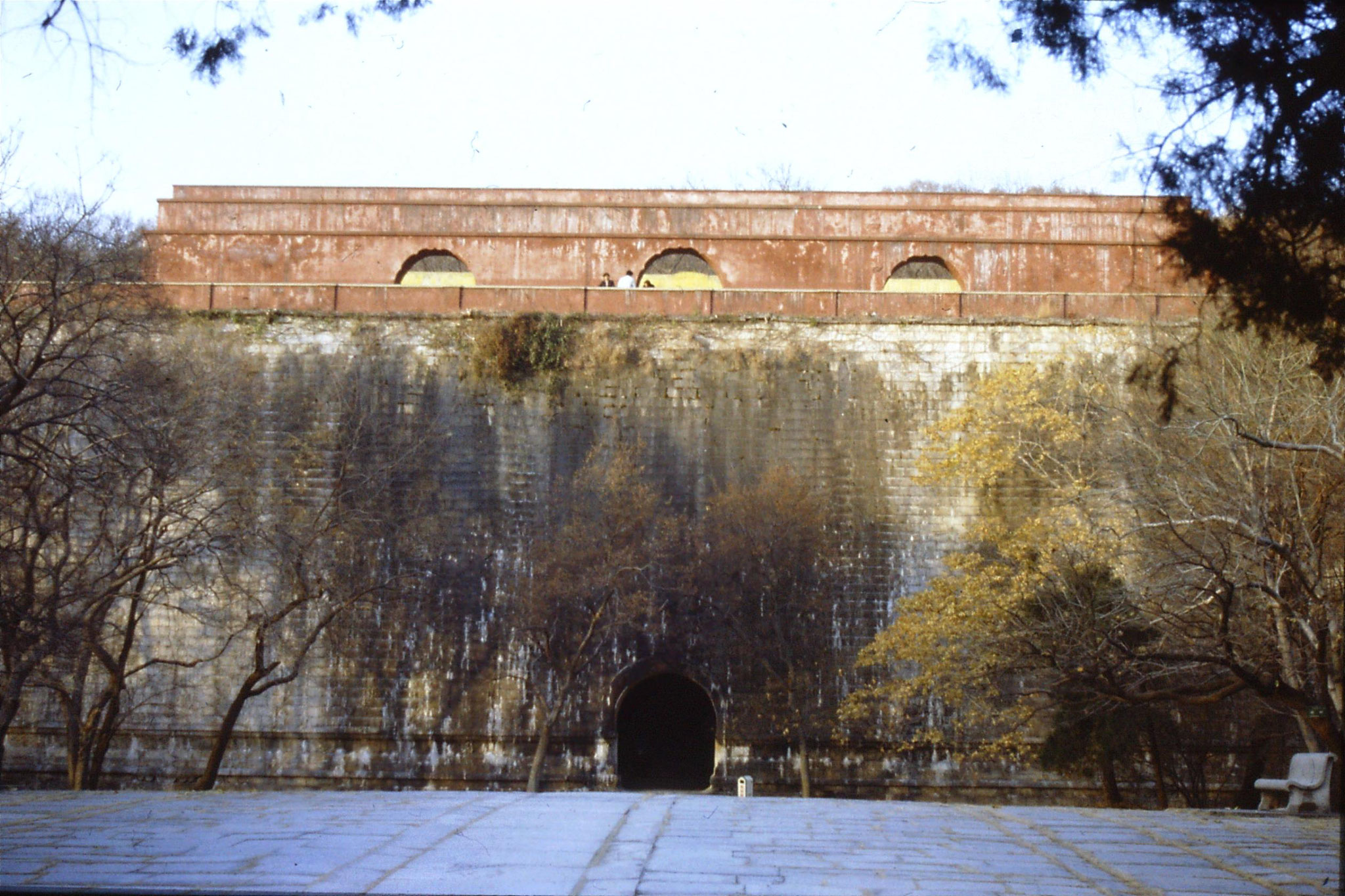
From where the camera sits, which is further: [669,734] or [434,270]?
[434,270]

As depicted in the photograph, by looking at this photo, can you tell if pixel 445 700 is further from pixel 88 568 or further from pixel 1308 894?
pixel 1308 894

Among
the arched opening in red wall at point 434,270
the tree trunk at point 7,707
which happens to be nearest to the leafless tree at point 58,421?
the tree trunk at point 7,707

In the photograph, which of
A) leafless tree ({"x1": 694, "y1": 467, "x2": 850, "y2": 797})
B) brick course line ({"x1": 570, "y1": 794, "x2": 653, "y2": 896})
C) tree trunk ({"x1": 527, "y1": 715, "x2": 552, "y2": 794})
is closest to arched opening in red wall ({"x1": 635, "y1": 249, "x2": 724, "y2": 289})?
leafless tree ({"x1": 694, "y1": 467, "x2": 850, "y2": 797})

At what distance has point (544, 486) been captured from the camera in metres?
18.2

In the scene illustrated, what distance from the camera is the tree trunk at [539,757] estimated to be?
16.8 metres

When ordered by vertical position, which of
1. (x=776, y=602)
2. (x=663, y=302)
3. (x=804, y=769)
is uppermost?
(x=663, y=302)

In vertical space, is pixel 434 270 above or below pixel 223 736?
above

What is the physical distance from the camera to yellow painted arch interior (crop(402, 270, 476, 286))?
20844 millimetres

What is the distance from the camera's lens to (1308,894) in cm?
580

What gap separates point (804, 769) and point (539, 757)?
3.36 meters

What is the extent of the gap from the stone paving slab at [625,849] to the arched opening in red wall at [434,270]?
515 inches

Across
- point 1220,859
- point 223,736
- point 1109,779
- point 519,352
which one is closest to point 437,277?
point 519,352

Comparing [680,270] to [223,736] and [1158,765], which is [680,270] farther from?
[1158,765]

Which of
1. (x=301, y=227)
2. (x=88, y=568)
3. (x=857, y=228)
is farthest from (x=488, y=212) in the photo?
(x=88, y=568)
